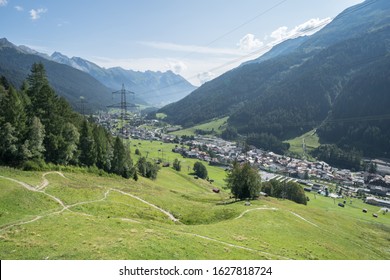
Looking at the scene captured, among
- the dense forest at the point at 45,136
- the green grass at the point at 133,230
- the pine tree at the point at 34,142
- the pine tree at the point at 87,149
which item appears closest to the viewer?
the green grass at the point at 133,230

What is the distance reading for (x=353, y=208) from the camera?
200 m

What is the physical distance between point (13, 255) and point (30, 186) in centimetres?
2931

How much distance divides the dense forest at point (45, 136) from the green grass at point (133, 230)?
6.93 metres

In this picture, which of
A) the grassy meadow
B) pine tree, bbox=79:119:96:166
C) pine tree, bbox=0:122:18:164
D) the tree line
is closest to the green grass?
the grassy meadow

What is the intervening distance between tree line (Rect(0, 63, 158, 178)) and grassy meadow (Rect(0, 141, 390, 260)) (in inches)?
257

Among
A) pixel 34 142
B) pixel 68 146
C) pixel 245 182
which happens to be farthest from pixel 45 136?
pixel 245 182

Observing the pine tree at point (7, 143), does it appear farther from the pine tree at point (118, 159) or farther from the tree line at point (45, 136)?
the pine tree at point (118, 159)

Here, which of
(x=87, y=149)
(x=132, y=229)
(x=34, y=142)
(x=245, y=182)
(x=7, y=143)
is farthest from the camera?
(x=87, y=149)

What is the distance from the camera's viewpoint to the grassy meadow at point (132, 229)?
3213cm

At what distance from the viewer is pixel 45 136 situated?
78062 mm

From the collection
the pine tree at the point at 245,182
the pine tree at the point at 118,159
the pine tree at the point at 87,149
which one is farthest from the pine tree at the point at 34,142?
the pine tree at the point at 245,182

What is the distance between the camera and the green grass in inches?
1262

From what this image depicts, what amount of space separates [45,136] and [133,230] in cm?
5108

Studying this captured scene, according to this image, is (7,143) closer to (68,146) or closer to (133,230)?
(68,146)
